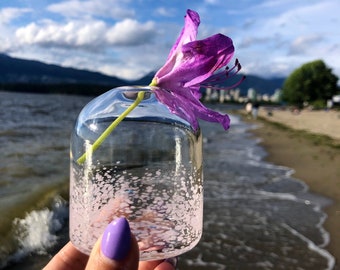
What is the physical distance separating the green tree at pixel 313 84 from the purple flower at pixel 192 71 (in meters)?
95.5

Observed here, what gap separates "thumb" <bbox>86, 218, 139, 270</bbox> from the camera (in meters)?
1.29

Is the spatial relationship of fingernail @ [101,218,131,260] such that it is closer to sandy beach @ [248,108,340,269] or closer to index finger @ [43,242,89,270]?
index finger @ [43,242,89,270]

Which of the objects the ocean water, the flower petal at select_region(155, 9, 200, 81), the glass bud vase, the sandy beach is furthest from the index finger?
the sandy beach

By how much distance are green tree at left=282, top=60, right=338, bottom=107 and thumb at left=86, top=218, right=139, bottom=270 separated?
95822mm

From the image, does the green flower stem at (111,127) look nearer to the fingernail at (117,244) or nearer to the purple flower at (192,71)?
the purple flower at (192,71)

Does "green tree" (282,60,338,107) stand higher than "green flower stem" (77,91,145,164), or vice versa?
"green tree" (282,60,338,107)

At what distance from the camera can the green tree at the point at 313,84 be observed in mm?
92375

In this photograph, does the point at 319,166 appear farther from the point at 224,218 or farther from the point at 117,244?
the point at 117,244

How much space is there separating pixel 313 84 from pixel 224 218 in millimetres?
91700

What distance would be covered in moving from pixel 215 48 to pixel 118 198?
66 centimetres

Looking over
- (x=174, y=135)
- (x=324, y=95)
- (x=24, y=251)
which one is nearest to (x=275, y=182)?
(x=24, y=251)

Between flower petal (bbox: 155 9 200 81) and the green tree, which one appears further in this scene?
the green tree

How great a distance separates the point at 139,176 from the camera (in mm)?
1640

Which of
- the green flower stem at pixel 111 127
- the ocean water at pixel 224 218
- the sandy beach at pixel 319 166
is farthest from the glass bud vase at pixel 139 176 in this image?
the sandy beach at pixel 319 166
